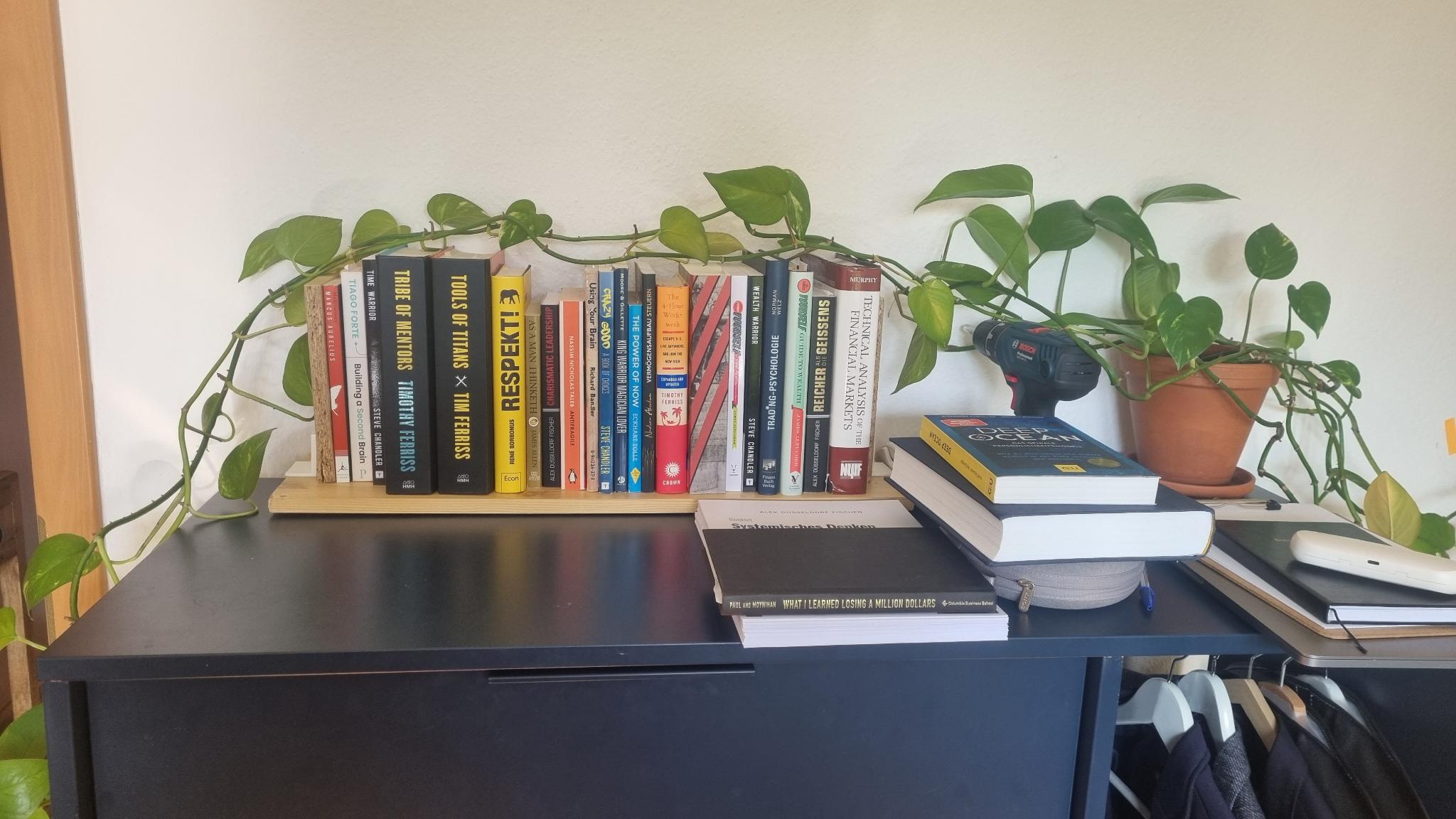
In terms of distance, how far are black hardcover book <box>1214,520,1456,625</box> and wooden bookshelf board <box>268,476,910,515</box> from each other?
1.07 ft

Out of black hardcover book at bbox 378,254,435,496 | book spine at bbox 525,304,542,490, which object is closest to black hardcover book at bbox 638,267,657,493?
book spine at bbox 525,304,542,490

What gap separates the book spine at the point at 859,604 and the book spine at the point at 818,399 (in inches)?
11.6

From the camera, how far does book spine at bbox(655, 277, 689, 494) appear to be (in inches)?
39.3

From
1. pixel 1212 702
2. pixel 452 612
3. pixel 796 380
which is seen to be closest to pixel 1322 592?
pixel 1212 702

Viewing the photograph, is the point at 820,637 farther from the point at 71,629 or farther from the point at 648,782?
the point at 71,629

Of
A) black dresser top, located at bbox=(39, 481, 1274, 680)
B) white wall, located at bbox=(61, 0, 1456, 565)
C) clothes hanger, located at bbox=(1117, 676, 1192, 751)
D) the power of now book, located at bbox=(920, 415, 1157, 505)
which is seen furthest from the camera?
white wall, located at bbox=(61, 0, 1456, 565)

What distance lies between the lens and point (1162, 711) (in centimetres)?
97

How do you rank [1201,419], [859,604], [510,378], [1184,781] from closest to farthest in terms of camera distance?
1. [859,604]
2. [1184,781]
3. [510,378]
4. [1201,419]

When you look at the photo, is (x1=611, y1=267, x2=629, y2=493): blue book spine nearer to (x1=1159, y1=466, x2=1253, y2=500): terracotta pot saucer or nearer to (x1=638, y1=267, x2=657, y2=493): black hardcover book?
(x1=638, y1=267, x2=657, y2=493): black hardcover book

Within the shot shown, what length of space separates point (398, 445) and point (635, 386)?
0.82ft

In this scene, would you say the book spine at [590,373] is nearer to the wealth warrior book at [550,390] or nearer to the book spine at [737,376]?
the wealth warrior book at [550,390]

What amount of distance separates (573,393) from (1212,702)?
70 centimetres

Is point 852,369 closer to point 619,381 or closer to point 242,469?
point 619,381

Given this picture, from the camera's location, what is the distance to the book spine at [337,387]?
0.99 metres
